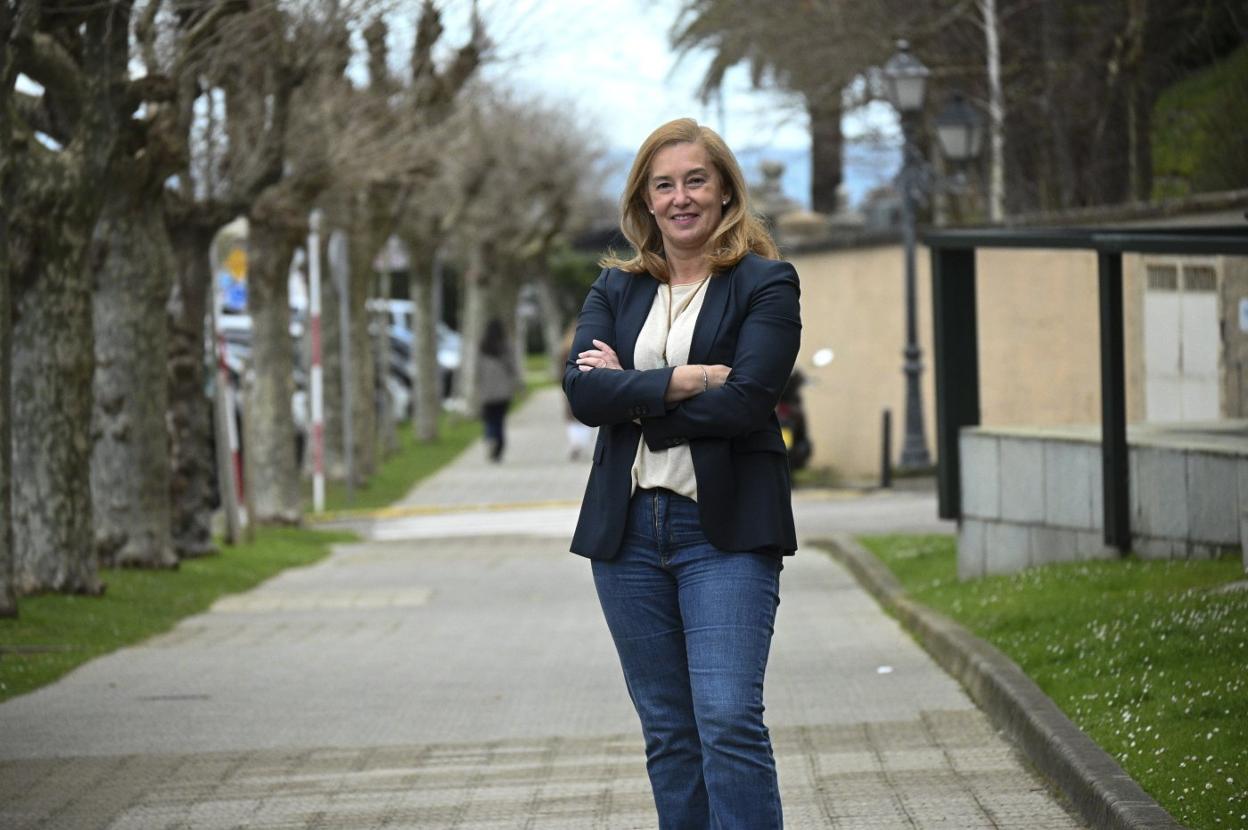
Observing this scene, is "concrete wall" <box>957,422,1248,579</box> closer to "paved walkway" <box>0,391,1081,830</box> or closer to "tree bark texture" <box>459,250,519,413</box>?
"paved walkway" <box>0,391,1081,830</box>

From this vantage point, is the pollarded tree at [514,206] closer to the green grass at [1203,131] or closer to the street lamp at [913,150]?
the street lamp at [913,150]

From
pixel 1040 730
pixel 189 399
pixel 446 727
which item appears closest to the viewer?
pixel 1040 730

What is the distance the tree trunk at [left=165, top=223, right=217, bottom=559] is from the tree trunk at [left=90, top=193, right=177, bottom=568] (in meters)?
1.48

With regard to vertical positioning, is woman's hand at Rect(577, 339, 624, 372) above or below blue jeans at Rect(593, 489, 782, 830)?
above

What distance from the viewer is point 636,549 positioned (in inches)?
183

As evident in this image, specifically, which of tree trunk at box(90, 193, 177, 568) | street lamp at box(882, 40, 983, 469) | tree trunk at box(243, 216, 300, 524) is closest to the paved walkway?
tree trunk at box(90, 193, 177, 568)

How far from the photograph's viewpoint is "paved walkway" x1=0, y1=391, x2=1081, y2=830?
6.53 metres

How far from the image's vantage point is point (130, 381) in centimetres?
Result: 1436

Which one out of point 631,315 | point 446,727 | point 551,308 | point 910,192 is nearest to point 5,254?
point 446,727

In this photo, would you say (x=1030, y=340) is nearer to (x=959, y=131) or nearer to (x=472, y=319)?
(x=959, y=131)

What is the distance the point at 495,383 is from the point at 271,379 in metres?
10.1

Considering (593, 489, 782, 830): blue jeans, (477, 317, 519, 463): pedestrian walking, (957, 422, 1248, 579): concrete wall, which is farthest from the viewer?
(477, 317, 519, 463): pedestrian walking

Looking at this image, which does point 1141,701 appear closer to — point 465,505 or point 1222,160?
point 1222,160

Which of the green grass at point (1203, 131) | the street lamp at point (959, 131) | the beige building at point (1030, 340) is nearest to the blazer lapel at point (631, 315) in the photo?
the beige building at point (1030, 340)
